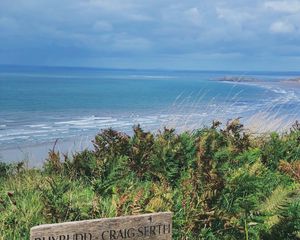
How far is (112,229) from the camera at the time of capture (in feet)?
12.9

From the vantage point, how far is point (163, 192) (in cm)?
555

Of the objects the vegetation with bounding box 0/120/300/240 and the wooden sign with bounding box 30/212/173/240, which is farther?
the vegetation with bounding box 0/120/300/240

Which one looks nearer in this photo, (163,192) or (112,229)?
(112,229)

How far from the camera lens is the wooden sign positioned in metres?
3.72

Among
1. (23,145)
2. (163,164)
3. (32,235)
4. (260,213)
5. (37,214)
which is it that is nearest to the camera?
(32,235)

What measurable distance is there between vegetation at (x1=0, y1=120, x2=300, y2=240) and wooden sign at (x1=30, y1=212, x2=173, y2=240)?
0.68m

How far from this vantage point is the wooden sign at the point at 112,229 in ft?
12.2

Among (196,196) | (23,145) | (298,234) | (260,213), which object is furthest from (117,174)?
(23,145)

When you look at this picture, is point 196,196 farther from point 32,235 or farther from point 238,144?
point 238,144

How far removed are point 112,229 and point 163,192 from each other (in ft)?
5.47

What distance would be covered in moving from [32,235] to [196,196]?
208cm

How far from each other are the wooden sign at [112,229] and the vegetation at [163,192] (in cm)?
68

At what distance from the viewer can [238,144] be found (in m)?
8.15

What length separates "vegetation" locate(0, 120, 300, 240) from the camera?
497 cm
